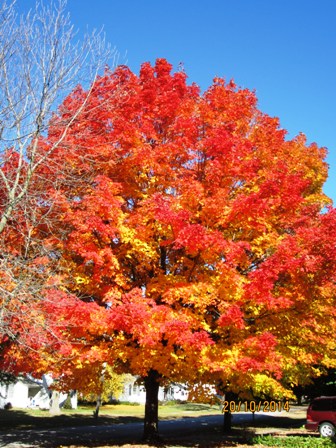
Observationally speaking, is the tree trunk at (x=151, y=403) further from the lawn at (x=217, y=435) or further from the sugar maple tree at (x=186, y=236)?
the lawn at (x=217, y=435)

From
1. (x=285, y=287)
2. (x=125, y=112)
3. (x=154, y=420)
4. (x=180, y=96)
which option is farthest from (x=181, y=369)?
(x=180, y=96)

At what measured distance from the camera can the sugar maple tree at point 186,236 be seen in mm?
11070

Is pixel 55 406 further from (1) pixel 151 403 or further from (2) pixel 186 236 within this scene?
(2) pixel 186 236

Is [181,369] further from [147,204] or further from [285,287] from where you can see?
[147,204]

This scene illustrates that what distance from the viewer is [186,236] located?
424 inches

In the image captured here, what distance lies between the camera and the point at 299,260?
10.9 m

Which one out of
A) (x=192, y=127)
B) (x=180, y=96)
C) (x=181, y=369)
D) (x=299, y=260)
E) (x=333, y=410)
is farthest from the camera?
(x=333, y=410)

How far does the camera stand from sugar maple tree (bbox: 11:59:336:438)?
436 inches

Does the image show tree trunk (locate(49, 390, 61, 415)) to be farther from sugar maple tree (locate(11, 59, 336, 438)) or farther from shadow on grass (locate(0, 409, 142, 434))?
sugar maple tree (locate(11, 59, 336, 438))

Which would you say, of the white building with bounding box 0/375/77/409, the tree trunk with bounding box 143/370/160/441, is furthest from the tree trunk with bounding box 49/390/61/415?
the tree trunk with bounding box 143/370/160/441

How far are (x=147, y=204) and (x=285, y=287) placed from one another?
446cm

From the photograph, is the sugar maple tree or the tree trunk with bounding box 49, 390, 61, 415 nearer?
the sugar maple tree

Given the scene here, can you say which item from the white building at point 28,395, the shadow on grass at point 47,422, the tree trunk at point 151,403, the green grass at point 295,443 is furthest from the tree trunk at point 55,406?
the green grass at point 295,443
